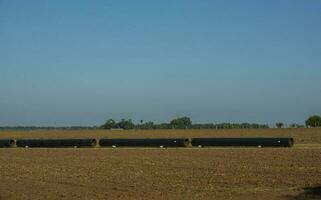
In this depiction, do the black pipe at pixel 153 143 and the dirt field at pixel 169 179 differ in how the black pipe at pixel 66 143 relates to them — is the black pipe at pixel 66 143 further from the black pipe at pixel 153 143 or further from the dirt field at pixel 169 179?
the dirt field at pixel 169 179

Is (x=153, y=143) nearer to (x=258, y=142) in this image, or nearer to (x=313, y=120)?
(x=258, y=142)

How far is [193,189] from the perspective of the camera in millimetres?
20172

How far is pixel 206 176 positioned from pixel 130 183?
3.83 metres

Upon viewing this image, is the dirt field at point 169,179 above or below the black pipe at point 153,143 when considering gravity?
below

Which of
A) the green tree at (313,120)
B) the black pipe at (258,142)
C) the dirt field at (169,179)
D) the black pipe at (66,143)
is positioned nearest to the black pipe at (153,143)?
the black pipe at (66,143)

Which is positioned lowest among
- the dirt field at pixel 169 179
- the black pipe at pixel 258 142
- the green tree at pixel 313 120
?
the dirt field at pixel 169 179

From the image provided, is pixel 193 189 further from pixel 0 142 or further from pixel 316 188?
pixel 0 142

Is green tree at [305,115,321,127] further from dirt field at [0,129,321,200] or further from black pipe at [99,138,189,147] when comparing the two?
dirt field at [0,129,321,200]

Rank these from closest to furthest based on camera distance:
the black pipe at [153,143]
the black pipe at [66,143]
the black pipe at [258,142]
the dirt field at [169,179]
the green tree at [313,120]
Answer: the dirt field at [169,179] → the black pipe at [258,142] → the black pipe at [153,143] → the black pipe at [66,143] → the green tree at [313,120]

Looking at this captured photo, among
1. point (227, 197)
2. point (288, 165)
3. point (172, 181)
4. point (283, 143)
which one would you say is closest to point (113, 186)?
point (172, 181)

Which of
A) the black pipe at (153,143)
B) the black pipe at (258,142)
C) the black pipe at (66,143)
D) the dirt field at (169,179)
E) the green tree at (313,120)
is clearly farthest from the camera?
the green tree at (313,120)

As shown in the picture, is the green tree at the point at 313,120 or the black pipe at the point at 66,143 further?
the green tree at the point at 313,120

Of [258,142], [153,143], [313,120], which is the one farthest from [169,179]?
[313,120]

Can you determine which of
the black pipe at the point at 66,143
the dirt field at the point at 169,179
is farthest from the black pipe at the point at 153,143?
the dirt field at the point at 169,179
